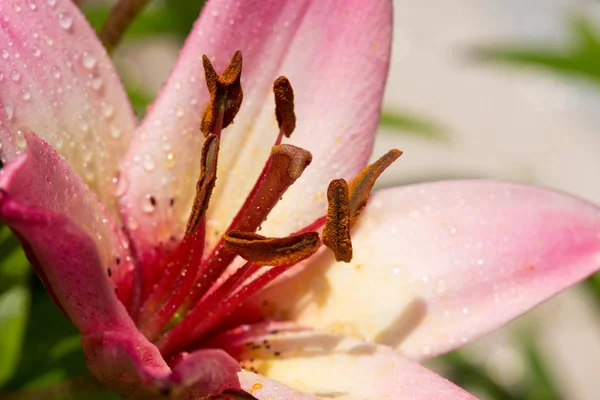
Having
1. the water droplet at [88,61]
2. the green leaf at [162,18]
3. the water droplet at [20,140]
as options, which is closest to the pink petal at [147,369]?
the water droplet at [20,140]

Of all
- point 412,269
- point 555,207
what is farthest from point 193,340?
point 555,207

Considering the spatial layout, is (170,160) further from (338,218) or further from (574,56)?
(574,56)

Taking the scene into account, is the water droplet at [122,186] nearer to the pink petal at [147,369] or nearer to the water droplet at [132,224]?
the water droplet at [132,224]

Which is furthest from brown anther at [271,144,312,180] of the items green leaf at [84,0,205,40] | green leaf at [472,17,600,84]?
green leaf at [472,17,600,84]

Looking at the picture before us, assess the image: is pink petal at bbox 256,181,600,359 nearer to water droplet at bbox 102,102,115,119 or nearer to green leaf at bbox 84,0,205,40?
water droplet at bbox 102,102,115,119

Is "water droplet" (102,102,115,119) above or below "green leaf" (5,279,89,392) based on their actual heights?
above

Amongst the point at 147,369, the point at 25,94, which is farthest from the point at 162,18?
the point at 147,369
